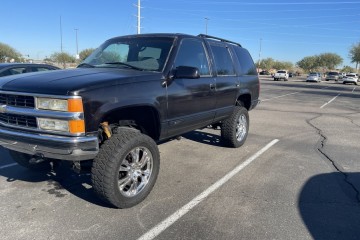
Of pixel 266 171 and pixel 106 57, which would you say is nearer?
pixel 106 57

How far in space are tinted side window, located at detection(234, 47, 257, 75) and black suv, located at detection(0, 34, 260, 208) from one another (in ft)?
3.77

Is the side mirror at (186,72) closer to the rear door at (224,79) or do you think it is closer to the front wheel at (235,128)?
the rear door at (224,79)

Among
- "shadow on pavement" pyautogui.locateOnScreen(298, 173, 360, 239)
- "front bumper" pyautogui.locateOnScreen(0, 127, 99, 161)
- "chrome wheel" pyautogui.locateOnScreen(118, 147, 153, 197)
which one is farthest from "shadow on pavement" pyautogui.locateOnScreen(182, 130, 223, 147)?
"front bumper" pyautogui.locateOnScreen(0, 127, 99, 161)

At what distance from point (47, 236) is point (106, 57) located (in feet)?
9.03

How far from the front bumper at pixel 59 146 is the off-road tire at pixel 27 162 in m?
1.18

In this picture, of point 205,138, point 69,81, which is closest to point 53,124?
point 69,81

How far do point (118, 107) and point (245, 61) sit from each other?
4.16m

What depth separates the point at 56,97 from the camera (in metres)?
3.24

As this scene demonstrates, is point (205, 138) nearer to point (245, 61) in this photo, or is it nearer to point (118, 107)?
point (245, 61)

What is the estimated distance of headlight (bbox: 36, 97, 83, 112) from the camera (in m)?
3.20

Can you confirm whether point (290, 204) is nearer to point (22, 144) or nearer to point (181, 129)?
point (181, 129)

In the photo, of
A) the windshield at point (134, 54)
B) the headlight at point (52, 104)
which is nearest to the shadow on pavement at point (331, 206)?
the windshield at point (134, 54)

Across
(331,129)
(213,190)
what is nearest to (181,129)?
(213,190)

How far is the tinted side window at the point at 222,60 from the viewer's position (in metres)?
5.65
